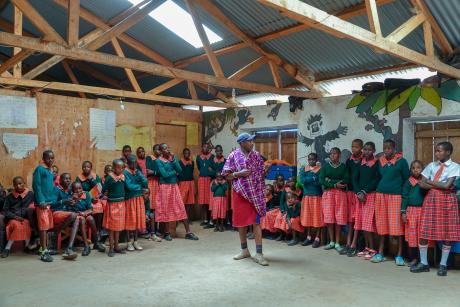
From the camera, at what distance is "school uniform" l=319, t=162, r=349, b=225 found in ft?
19.6

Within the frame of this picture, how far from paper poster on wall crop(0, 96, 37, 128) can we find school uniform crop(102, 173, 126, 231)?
90.1 inches

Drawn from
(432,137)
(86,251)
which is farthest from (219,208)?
(432,137)

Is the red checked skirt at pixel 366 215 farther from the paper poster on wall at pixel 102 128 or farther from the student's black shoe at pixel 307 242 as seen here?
the paper poster on wall at pixel 102 128

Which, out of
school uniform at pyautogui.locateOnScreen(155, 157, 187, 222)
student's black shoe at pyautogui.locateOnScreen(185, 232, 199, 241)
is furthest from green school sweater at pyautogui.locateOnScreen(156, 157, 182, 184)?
student's black shoe at pyautogui.locateOnScreen(185, 232, 199, 241)

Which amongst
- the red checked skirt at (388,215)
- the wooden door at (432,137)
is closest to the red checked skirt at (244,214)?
the red checked skirt at (388,215)

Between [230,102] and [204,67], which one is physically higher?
[204,67]

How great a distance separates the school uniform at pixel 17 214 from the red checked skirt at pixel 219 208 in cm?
316

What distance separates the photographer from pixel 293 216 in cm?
652

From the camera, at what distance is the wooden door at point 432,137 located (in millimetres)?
5715

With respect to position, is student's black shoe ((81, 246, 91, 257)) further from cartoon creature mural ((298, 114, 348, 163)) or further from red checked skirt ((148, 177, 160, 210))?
cartoon creature mural ((298, 114, 348, 163))

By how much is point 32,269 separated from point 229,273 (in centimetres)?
231

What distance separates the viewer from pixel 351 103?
677 centimetres

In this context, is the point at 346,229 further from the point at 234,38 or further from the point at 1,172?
the point at 1,172

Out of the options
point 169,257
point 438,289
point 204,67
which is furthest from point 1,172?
point 438,289
